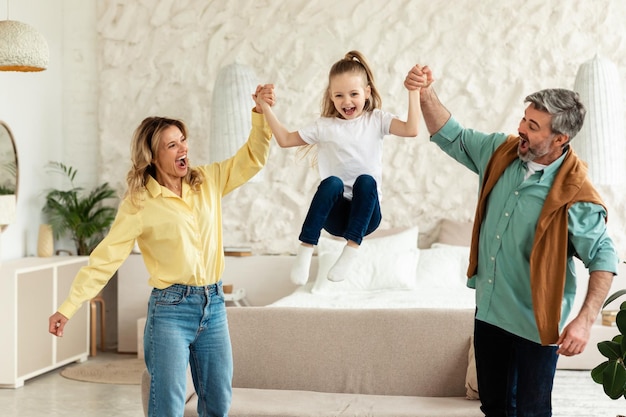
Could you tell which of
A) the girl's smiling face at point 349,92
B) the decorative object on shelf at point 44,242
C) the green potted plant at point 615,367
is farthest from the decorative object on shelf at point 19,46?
the green potted plant at point 615,367

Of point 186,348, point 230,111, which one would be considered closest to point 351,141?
point 186,348

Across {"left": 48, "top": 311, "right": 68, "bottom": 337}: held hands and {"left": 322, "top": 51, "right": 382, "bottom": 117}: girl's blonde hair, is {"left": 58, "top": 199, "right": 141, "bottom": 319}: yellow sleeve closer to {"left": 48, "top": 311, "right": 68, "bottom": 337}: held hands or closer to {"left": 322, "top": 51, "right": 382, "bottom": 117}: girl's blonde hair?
{"left": 48, "top": 311, "right": 68, "bottom": 337}: held hands

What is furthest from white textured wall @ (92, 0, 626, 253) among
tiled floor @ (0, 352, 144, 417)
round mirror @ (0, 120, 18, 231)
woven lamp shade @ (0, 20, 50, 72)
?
woven lamp shade @ (0, 20, 50, 72)

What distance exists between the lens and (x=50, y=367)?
6.29m

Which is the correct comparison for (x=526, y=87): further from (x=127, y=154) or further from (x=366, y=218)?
(x=366, y=218)

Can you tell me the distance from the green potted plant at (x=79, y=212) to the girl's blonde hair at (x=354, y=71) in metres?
4.29

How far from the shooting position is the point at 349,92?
297 cm

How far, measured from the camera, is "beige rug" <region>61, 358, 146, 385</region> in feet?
20.1

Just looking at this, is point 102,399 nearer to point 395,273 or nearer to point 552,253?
point 395,273

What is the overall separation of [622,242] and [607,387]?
13.2 ft

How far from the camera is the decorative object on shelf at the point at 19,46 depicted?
4.79m

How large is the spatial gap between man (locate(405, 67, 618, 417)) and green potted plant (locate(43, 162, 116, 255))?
→ 4.47m

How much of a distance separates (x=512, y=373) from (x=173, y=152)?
4.65 feet

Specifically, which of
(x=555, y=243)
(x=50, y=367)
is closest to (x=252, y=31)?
(x=50, y=367)
